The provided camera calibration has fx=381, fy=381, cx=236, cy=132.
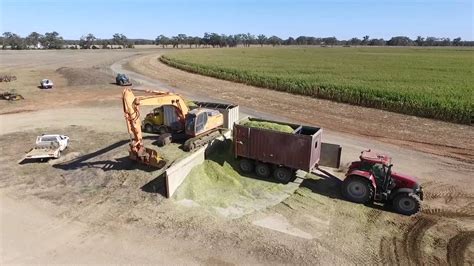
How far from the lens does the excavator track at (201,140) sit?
19219 mm

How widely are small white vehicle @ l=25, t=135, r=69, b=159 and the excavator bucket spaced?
4706mm

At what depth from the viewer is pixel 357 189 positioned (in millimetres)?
14562

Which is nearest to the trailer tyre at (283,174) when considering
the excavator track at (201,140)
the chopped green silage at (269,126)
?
the chopped green silage at (269,126)

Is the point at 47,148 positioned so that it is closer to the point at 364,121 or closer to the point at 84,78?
the point at 364,121

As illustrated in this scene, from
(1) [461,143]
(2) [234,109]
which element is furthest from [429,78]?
(2) [234,109]

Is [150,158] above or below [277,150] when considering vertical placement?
below

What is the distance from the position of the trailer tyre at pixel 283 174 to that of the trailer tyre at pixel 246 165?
1.31 meters

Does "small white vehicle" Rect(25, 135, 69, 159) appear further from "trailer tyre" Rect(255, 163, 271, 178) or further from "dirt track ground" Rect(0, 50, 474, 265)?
"trailer tyre" Rect(255, 163, 271, 178)

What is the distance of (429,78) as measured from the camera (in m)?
47.0

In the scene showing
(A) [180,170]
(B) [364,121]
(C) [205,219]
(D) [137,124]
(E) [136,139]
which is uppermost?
(D) [137,124]

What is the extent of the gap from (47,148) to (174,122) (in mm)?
6737

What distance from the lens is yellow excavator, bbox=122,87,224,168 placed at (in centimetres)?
1631

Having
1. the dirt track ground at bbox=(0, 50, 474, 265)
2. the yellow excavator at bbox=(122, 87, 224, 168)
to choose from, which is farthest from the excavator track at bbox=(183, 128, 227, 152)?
the dirt track ground at bbox=(0, 50, 474, 265)

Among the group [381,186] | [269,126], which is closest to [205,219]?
[269,126]
